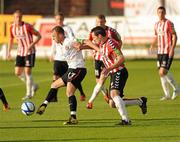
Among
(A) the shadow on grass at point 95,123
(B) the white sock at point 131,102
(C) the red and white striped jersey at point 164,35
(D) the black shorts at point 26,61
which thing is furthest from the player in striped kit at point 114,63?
(D) the black shorts at point 26,61

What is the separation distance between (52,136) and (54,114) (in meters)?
3.35

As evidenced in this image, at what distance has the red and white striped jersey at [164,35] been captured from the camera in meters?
19.9

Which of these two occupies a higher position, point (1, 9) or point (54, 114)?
point (1, 9)

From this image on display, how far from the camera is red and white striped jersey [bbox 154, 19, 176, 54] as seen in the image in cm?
1994

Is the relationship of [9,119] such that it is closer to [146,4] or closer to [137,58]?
[137,58]

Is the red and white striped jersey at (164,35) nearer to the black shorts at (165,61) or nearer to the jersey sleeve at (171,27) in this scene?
the jersey sleeve at (171,27)

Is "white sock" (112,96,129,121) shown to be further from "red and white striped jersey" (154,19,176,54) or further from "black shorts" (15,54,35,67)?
"black shorts" (15,54,35,67)

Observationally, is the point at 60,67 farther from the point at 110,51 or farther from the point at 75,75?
the point at 110,51

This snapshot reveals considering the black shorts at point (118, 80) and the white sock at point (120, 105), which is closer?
the white sock at point (120, 105)

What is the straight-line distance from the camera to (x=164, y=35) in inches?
792

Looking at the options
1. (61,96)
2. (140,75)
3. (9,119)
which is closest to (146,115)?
(9,119)

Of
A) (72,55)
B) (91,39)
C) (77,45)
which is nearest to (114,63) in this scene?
(77,45)

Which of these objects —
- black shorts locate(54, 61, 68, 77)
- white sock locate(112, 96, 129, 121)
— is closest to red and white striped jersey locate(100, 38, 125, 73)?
white sock locate(112, 96, 129, 121)

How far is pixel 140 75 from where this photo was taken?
29297 millimetres
